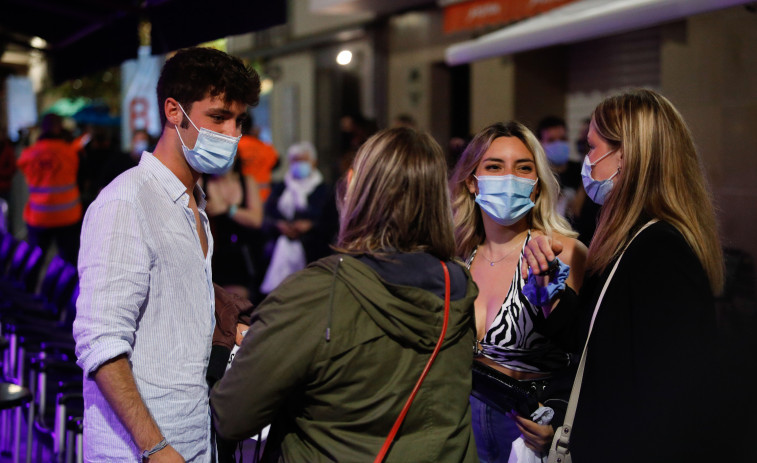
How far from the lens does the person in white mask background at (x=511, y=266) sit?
286 cm

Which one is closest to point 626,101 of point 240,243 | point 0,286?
point 240,243

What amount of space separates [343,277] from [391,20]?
12.1m

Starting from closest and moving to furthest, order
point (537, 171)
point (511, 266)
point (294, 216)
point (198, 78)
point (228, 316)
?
point (198, 78) < point (228, 316) < point (511, 266) < point (537, 171) < point (294, 216)

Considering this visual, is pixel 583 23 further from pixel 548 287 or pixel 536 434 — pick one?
pixel 536 434

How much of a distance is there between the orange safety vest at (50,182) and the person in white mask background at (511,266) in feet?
22.6

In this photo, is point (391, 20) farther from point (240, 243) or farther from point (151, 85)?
point (240, 243)

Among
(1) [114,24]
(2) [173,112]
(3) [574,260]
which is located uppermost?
(1) [114,24]

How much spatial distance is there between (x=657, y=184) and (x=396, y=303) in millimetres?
1082

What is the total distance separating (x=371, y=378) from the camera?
2.01m

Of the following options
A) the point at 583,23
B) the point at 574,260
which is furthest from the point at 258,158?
the point at 574,260

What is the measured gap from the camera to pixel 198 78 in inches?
96.5

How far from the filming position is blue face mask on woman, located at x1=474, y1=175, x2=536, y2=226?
327 centimetres

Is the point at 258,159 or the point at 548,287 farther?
the point at 258,159

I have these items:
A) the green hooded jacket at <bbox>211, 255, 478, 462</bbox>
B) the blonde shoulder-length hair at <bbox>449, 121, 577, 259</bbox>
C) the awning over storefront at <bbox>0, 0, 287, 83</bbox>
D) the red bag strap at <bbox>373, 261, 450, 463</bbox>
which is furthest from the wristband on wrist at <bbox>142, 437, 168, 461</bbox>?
the awning over storefront at <bbox>0, 0, 287, 83</bbox>
